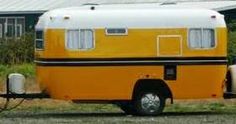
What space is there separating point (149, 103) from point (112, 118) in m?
1.03

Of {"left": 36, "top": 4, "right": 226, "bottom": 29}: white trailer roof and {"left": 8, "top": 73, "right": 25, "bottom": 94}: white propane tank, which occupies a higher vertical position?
{"left": 36, "top": 4, "right": 226, "bottom": 29}: white trailer roof

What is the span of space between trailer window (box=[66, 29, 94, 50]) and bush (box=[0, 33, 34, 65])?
625 inches

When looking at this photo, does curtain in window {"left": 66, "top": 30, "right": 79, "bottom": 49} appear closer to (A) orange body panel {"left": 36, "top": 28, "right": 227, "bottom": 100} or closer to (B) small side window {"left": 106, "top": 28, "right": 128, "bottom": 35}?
(A) orange body panel {"left": 36, "top": 28, "right": 227, "bottom": 100}

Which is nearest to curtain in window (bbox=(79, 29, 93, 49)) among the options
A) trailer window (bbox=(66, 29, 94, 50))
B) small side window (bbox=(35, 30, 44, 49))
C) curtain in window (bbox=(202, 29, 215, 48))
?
trailer window (bbox=(66, 29, 94, 50))

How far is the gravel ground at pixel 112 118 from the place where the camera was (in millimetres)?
18609

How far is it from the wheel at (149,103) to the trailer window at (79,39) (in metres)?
1.75

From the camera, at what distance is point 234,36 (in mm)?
35312

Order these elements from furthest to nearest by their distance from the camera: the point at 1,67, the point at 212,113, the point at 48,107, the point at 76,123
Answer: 1. the point at 1,67
2. the point at 48,107
3. the point at 212,113
4. the point at 76,123

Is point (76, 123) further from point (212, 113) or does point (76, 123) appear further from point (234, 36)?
point (234, 36)

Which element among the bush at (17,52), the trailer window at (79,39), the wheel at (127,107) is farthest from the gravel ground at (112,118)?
the bush at (17,52)

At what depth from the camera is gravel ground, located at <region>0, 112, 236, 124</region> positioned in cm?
1861

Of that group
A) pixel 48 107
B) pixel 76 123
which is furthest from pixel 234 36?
pixel 76 123

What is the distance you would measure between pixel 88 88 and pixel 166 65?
1937 millimetres

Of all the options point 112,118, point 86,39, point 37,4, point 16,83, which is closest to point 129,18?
point 86,39
